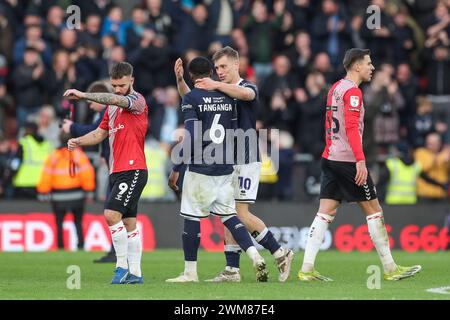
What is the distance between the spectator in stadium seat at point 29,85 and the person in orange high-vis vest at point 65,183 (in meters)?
3.07

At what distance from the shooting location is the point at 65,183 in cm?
2094

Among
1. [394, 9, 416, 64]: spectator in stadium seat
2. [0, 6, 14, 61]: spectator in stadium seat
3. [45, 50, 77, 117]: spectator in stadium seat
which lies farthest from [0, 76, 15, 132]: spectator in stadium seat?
[394, 9, 416, 64]: spectator in stadium seat

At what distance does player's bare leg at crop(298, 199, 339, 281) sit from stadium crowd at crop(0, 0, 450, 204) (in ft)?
28.2

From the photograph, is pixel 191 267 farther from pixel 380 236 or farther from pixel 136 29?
pixel 136 29

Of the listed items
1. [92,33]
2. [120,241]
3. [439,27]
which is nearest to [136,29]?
[92,33]

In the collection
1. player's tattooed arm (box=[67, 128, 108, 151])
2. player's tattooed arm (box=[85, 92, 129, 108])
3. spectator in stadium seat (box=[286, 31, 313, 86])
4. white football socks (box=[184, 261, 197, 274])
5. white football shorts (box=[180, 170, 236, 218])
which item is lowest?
white football socks (box=[184, 261, 197, 274])

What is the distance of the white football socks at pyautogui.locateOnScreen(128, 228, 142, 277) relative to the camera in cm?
1353

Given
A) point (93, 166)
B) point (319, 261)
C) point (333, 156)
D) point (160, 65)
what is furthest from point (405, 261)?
point (160, 65)

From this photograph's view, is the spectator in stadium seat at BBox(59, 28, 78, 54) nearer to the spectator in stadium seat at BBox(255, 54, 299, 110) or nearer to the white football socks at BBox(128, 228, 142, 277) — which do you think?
the spectator in stadium seat at BBox(255, 54, 299, 110)

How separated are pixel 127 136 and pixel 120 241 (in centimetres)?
114

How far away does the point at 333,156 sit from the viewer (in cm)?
1388

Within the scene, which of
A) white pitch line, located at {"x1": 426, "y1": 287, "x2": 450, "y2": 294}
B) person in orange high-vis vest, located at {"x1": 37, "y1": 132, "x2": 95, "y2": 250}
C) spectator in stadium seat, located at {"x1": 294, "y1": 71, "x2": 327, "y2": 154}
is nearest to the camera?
white pitch line, located at {"x1": 426, "y1": 287, "x2": 450, "y2": 294}

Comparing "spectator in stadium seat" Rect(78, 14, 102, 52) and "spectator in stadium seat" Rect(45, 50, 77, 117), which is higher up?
"spectator in stadium seat" Rect(78, 14, 102, 52)
